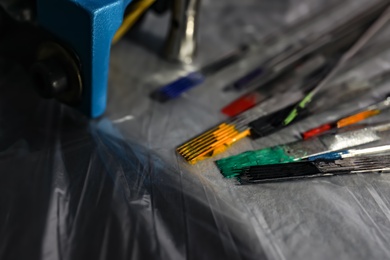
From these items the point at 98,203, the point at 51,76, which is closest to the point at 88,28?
the point at 51,76

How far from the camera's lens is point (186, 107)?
0.73 meters

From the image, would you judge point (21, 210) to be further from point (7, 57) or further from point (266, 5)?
point (266, 5)

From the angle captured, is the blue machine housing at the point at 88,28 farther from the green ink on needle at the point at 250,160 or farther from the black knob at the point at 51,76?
the green ink on needle at the point at 250,160

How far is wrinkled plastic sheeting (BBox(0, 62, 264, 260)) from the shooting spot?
0.52 meters

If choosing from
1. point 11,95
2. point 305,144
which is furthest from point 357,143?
point 11,95

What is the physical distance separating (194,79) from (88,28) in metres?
0.26

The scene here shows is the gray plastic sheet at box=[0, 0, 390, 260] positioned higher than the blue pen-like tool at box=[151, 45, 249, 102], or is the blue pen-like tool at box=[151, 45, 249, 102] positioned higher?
the blue pen-like tool at box=[151, 45, 249, 102]

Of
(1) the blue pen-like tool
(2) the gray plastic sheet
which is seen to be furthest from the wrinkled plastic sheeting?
(1) the blue pen-like tool

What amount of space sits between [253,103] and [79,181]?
0.30 m

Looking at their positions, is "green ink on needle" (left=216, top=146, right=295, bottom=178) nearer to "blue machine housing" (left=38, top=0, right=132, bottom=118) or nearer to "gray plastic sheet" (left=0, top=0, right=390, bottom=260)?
"gray plastic sheet" (left=0, top=0, right=390, bottom=260)

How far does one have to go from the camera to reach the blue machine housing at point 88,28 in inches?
22.1

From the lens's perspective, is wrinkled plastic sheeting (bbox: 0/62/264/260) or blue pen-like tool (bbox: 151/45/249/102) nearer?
wrinkled plastic sheeting (bbox: 0/62/264/260)

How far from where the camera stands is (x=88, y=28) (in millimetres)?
566

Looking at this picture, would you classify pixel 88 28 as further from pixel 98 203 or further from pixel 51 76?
pixel 98 203
